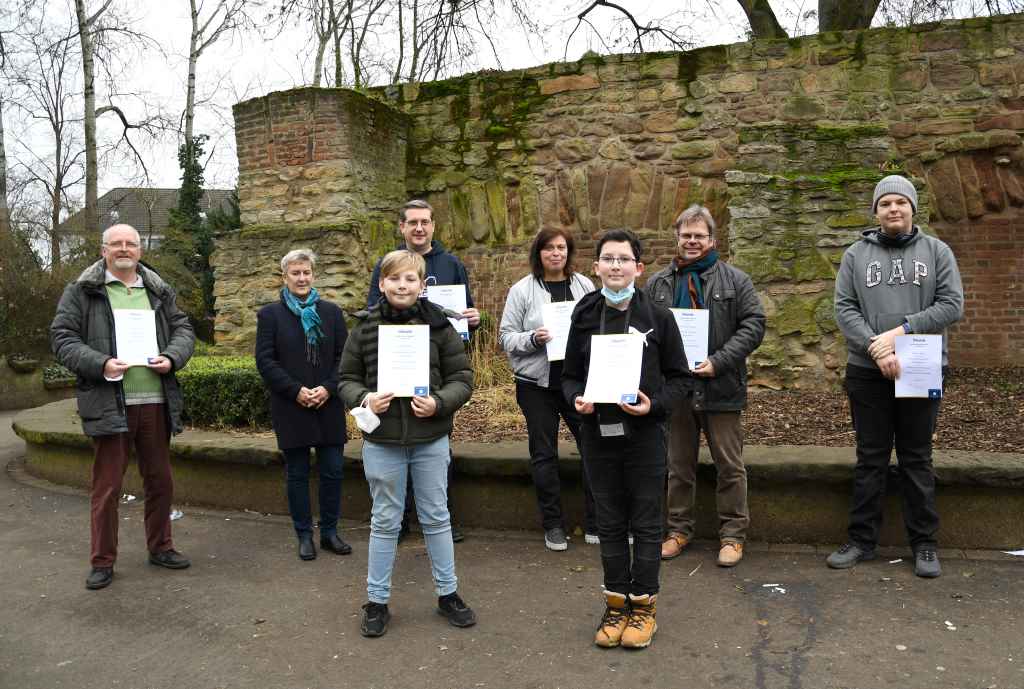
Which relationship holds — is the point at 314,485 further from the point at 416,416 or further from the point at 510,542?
the point at 416,416

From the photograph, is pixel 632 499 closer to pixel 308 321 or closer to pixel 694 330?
pixel 694 330

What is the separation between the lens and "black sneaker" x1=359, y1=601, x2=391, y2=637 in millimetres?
3658

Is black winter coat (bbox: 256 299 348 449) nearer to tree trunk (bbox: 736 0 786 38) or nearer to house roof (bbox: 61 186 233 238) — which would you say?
tree trunk (bbox: 736 0 786 38)

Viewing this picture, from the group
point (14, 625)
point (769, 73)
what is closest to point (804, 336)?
point (769, 73)

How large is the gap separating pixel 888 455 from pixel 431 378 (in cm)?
241

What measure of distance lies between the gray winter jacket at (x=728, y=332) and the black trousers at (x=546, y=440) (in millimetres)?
757

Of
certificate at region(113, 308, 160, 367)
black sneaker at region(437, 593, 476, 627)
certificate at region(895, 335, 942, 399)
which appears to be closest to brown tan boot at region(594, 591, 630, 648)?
black sneaker at region(437, 593, 476, 627)

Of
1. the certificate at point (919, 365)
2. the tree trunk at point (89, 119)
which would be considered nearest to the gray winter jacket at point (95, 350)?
the certificate at point (919, 365)

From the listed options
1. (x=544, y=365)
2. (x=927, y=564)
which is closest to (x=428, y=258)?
(x=544, y=365)

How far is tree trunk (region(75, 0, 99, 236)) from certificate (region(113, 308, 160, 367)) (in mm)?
16109

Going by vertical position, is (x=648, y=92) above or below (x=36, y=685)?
above

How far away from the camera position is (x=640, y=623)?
346 centimetres

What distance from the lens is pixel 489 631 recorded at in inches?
145

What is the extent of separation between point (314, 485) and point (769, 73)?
21.4 ft
